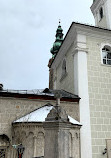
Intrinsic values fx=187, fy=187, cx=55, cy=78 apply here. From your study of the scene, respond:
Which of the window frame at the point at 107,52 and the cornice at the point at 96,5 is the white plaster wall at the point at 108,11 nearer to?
the cornice at the point at 96,5

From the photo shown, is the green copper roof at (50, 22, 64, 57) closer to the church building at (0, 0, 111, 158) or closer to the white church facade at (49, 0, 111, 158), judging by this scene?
the white church facade at (49, 0, 111, 158)

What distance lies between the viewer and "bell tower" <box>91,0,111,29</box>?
15.7m

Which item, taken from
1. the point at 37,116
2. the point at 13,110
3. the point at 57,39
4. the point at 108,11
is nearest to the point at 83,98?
the point at 37,116

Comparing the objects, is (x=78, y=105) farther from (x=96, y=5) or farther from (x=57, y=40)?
(x=57, y=40)

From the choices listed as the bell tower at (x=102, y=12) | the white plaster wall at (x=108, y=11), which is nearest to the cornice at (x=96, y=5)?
the bell tower at (x=102, y=12)

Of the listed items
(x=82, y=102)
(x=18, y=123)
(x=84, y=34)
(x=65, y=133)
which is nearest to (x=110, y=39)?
(x=84, y=34)

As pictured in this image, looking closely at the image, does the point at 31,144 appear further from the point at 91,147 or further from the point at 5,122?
the point at 91,147

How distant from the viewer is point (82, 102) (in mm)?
11055

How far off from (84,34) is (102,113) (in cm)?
540

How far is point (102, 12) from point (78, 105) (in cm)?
991

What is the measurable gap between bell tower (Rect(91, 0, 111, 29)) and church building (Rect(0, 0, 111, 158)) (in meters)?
3.01

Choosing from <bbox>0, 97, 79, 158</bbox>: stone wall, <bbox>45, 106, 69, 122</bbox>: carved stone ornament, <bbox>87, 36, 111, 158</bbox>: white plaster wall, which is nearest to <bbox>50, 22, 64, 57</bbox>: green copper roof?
<bbox>87, 36, 111, 158</bbox>: white plaster wall

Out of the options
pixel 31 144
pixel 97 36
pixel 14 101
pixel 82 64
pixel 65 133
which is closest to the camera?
pixel 65 133

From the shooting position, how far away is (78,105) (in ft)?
36.1
